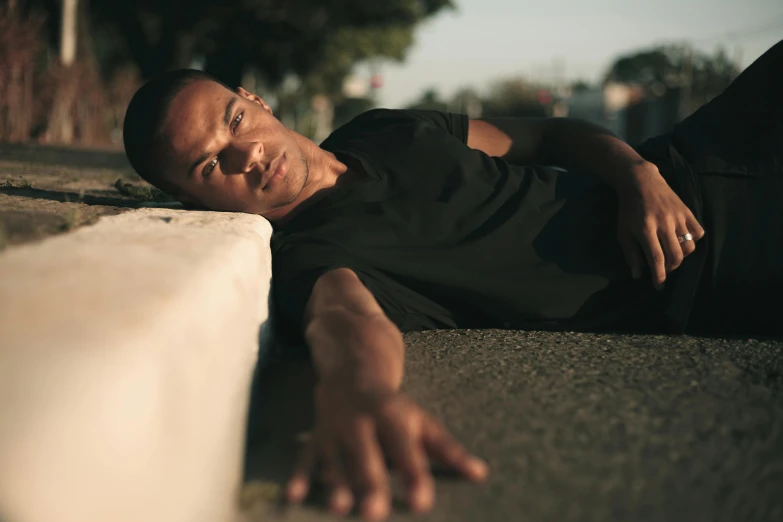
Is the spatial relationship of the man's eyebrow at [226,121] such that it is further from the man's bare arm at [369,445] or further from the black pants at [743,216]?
the black pants at [743,216]

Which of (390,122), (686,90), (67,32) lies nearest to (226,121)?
(390,122)

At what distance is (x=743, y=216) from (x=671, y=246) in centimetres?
34

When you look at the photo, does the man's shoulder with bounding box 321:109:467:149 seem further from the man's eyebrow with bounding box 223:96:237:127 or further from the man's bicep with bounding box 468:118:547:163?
the man's eyebrow with bounding box 223:96:237:127

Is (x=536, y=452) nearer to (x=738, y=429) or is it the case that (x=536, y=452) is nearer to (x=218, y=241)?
(x=738, y=429)

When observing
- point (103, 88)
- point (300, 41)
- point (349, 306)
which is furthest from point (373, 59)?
point (349, 306)

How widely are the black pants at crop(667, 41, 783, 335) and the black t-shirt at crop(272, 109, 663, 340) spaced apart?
0.23 m

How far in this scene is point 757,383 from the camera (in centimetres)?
194

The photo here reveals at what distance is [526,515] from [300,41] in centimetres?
2507

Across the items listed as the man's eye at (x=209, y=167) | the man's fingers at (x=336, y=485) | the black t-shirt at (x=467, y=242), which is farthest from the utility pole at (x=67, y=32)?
the man's fingers at (x=336, y=485)

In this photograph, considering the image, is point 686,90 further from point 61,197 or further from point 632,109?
point 61,197

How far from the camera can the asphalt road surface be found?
132 centimetres

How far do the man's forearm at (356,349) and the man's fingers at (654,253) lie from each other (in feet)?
3.54

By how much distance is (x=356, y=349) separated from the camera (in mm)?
1566

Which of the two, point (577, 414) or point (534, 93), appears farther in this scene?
point (534, 93)
